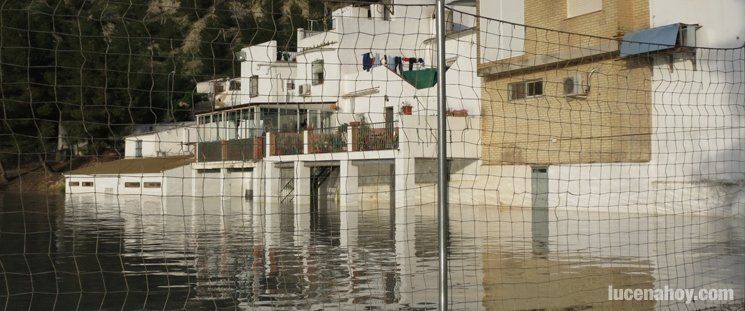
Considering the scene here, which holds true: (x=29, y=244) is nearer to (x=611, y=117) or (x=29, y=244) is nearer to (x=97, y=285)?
(x=97, y=285)

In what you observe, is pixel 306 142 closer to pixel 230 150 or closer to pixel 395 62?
pixel 395 62

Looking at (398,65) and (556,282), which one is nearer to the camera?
(556,282)

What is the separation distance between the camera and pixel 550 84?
2623 cm

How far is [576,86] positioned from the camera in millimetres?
24781

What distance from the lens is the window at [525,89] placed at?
26.7 meters

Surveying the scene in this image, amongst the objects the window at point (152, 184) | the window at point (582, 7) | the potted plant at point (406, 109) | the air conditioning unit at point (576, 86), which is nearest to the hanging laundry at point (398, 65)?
the potted plant at point (406, 109)

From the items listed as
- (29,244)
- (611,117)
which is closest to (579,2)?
(611,117)

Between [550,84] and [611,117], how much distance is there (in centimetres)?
287

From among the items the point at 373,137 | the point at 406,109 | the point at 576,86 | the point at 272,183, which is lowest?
the point at 272,183

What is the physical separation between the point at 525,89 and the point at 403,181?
5202mm

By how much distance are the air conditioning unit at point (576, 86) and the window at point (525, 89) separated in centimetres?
124

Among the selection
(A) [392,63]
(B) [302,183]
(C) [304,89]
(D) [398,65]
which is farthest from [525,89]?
(C) [304,89]

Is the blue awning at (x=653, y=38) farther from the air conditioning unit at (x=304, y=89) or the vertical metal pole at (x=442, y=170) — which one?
the air conditioning unit at (x=304, y=89)

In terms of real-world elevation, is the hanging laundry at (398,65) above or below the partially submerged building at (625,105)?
above
